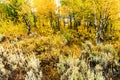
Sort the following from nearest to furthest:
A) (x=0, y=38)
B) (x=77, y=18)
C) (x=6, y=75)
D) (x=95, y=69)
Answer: (x=6, y=75)
(x=95, y=69)
(x=0, y=38)
(x=77, y=18)

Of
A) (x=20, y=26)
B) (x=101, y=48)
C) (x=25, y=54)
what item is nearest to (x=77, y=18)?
(x=20, y=26)

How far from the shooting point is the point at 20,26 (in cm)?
3212

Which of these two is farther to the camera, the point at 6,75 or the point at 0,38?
the point at 0,38

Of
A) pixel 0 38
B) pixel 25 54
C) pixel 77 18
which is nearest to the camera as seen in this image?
pixel 25 54

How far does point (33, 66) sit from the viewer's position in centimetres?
1805

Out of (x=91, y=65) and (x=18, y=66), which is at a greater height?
(x=18, y=66)

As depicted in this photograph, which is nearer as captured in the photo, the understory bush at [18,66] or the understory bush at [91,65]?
the understory bush at [18,66]

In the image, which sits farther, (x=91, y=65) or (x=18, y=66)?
(x=91, y=65)

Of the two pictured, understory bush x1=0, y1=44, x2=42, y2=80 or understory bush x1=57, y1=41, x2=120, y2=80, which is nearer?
understory bush x1=0, y1=44, x2=42, y2=80

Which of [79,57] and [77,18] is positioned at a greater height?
[77,18]

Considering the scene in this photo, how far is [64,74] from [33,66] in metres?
2.05

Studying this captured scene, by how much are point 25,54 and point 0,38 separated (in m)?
4.04

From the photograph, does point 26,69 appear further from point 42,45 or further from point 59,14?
point 59,14

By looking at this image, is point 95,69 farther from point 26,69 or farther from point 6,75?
point 6,75
